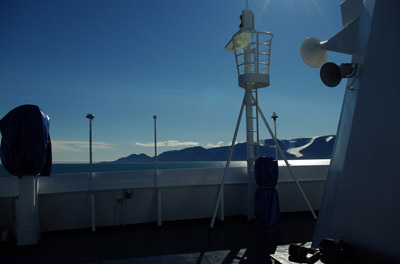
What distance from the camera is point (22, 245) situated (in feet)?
18.6

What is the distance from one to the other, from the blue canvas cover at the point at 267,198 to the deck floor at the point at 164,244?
0.82 ft

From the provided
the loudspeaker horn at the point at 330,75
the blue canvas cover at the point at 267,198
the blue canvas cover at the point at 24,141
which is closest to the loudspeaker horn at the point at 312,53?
the loudspeaker horn at the point at 330,75

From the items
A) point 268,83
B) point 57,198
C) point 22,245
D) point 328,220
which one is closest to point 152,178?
point 57,198

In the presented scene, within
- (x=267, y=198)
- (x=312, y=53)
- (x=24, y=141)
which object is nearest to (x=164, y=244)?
(x=267, y=198)

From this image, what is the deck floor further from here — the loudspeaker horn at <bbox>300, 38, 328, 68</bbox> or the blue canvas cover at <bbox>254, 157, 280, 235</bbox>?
the loudspeaker horn at <bbox>300, 38, 328, 68</bbox>

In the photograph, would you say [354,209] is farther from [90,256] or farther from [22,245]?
[22,245]

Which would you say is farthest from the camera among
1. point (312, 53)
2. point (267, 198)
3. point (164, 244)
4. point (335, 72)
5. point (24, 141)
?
point (267, 198)

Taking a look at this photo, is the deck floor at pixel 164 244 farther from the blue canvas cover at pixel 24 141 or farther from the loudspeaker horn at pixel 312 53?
the loudspeaker horn at pixel 312 53

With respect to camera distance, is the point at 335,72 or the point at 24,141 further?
the point at 24,141

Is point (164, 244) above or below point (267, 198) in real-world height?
below

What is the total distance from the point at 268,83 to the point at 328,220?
457 centimetres

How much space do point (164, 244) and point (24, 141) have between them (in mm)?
3388

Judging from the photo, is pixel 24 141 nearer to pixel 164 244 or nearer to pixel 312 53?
pixel 164 244

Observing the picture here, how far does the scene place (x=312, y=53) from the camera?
4.32 meters
